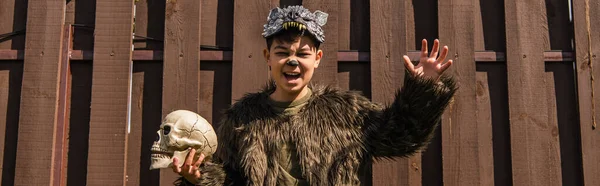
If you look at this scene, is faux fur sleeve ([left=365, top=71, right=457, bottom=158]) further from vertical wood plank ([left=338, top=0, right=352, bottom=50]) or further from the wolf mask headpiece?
vertical wood plank ([left=338, top=0, right=352, bottom=50])

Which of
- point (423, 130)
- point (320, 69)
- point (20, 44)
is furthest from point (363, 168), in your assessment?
point (20, 44)

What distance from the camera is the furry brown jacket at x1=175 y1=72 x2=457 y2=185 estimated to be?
8.73ft

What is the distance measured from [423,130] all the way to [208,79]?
1444 millimetres

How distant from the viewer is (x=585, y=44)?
3.53m

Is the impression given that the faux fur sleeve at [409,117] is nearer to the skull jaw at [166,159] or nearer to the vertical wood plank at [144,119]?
the skull jaw at [166,159]

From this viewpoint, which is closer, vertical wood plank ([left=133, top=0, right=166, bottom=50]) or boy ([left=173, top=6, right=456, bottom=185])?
boy ([left=173, top=6, right=456, bottom=185])

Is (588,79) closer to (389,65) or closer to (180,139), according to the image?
(389,65)

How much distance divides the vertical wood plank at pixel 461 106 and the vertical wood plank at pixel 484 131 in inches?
0.9

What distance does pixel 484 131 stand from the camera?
351 cm

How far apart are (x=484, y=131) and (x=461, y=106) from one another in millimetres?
209

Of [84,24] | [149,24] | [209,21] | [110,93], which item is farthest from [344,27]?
[84,24]

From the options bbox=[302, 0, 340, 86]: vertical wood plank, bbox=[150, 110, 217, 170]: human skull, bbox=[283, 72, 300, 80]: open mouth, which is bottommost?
bbox=[150, 110, 217, 170]: human skull

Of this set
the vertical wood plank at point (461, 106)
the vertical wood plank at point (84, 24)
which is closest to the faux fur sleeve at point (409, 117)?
the vertical wood plank at point (461, 106)

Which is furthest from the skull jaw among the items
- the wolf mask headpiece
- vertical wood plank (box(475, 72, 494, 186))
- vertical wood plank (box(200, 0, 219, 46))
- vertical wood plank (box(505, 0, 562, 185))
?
vertical wood plank (box(505, 0, 562, 185))
